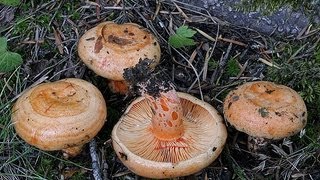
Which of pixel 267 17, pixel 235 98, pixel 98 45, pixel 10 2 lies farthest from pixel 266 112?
pixel 10 2

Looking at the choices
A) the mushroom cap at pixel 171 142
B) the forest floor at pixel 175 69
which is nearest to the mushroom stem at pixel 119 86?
the forest floor at pixel 175 69

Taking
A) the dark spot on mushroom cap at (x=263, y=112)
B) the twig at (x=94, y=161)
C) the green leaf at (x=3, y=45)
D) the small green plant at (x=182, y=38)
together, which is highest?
the dark spot on mushroom cap at (x=263, y=112)

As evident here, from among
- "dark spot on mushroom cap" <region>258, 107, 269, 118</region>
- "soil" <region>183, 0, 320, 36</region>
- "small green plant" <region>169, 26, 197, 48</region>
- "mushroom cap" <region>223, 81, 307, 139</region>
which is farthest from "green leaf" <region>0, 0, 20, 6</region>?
"dark spot on mushroom cap" <region>258, 107, 269, 118</region>

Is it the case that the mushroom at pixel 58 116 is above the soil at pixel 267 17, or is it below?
below

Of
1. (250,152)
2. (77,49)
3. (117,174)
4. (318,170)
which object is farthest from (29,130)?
(318,170)

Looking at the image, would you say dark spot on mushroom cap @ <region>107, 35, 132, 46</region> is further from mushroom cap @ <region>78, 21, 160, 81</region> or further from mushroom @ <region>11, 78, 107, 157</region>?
mushroom @ <region>11, 78, 107, 157</region>

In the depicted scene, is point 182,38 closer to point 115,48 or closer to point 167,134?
point 115,48

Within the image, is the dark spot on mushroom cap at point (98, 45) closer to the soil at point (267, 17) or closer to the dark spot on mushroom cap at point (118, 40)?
the dark spot on mushroom cap at point (118, 40)
